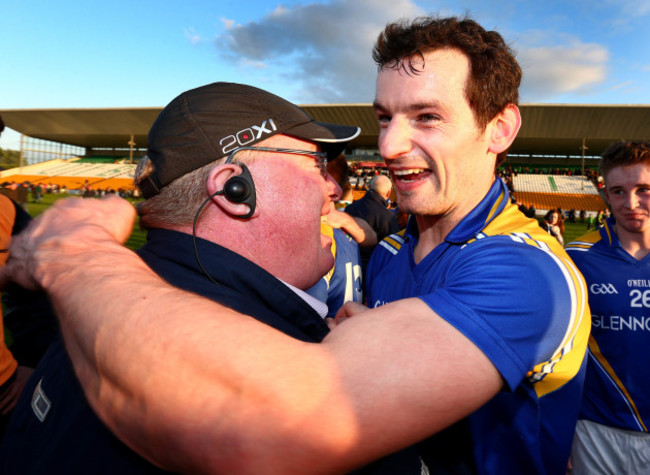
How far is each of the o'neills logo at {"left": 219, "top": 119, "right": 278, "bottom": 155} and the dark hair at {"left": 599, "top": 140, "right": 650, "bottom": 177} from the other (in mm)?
3073

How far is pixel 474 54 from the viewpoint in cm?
185

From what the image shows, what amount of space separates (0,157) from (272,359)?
388 ft

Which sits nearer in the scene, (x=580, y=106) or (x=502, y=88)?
(x=502, y=88)

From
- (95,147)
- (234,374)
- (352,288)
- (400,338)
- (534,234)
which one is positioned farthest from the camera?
(95,147)

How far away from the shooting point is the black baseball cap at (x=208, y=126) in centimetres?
147

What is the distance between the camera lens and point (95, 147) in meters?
69.1

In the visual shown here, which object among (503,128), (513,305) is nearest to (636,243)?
(503,128)

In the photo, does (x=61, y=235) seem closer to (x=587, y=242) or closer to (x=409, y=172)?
(x=409, y=172)

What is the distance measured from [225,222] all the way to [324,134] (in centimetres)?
57

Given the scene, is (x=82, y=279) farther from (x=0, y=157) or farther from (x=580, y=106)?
(x=0, y=157)

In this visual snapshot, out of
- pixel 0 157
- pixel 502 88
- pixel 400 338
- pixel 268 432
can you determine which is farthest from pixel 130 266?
pixel 0 157

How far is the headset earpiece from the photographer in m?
1.42

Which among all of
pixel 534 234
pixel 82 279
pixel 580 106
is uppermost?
pixel 580 106

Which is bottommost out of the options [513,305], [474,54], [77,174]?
[77,174]
